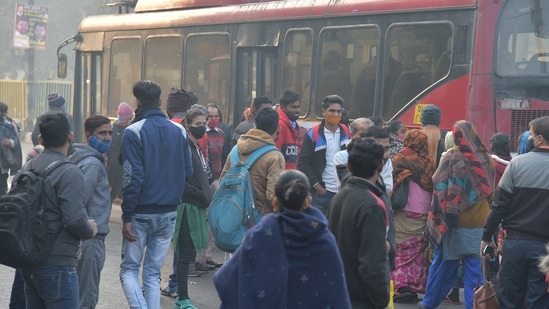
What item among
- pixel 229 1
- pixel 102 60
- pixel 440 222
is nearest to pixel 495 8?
pixel 440 222

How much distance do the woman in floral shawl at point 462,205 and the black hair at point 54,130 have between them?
362 centimetres

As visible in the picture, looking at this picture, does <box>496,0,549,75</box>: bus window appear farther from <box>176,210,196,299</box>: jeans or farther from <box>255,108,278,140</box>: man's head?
<box>176,210,196,299</box>: jeans

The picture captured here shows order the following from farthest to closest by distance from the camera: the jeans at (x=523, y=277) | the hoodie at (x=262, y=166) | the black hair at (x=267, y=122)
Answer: the black hair at (x=267, y=122) < the hoodie at (x=262, y=166) < the jeans at (x=523, y=277)

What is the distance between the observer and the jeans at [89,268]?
7.20 meters

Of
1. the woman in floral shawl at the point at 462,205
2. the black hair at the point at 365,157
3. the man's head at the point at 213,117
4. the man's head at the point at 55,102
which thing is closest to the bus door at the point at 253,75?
the man's head at the point at 55,102

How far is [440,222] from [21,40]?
33324mm

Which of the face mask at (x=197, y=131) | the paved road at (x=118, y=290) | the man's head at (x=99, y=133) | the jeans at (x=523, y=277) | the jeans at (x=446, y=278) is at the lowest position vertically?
the paved road at (x=118, y=290)

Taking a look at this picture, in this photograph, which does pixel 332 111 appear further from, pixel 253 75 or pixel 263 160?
pixel 253 75

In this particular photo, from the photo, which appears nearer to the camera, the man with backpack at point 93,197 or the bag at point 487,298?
the man with backpack at point 93,197

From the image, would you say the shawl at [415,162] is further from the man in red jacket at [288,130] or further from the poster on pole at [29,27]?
the poster on pole at [29,27]

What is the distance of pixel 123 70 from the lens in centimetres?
1808

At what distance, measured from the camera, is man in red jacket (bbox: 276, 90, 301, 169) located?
32.8 ft

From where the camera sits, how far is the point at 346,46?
13289 millimetres

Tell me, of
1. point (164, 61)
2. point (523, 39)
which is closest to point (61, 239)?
point (523, 39)
